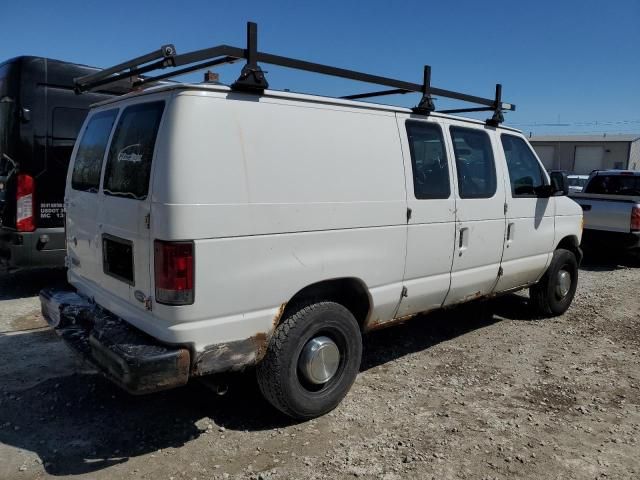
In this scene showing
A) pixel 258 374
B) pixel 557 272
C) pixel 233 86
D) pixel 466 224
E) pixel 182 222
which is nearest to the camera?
pixel 182 222

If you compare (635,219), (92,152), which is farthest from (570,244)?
(92,152)

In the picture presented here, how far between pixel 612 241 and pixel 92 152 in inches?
367

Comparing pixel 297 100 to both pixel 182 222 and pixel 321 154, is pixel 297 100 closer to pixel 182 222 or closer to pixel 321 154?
pixel 321 154

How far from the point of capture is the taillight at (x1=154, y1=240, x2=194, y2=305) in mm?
3006

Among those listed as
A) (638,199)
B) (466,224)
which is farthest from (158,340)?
(638,199)

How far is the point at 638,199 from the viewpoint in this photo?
9.81 meters

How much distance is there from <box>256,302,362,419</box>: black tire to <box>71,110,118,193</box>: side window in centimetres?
167

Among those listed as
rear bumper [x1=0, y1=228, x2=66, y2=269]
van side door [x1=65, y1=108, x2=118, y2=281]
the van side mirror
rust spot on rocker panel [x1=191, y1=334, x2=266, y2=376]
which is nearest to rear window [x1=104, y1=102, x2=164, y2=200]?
van side door [x1=65, y1=108, x2=118, y2=281]

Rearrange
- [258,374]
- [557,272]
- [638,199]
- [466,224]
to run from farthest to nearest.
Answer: [638,199], [557,272], [466,224], [258,374]

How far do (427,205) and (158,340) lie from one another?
231 cm

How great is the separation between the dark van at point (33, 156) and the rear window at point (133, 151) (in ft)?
10.8

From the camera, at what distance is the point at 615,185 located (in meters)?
11.0

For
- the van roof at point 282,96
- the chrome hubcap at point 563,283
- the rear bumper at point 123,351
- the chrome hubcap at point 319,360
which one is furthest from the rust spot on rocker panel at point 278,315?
the chrome hubcap at point 563,283

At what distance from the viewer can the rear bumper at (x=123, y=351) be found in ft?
9.76
